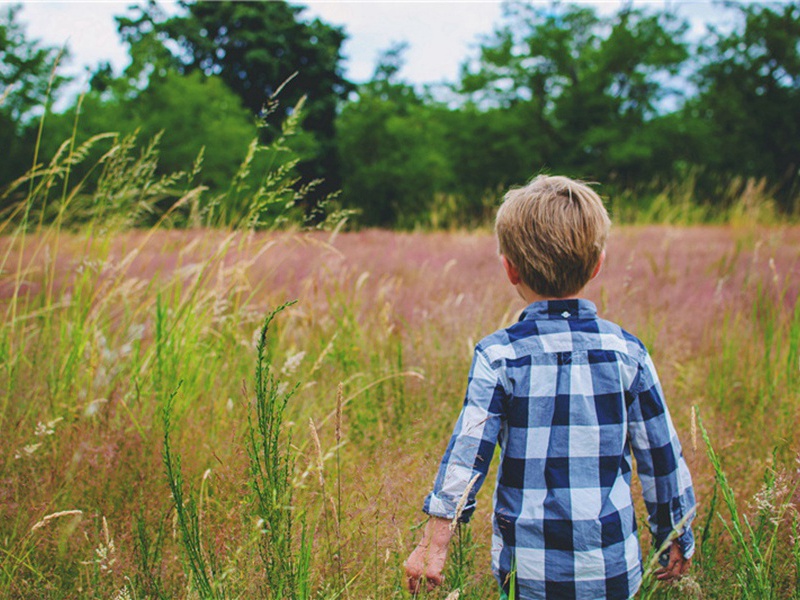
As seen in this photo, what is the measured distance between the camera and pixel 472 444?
4.43 ft

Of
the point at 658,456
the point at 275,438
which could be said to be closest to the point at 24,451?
the point at 275,438

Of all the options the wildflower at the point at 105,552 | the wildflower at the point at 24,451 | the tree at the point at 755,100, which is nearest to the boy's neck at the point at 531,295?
the wildflower at the point at 105,552

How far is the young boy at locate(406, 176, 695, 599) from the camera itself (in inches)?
53.2

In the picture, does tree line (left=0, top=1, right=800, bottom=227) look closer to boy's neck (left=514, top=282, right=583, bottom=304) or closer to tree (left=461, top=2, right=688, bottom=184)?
tree (left=461, top=2, right=688, bottom=184)

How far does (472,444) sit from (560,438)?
0.21 m

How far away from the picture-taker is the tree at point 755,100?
26.7 metres

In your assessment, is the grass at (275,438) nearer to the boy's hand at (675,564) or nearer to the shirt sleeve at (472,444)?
the boy's hand at (675,564)

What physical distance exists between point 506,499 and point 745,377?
220cm

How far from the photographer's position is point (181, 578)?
1.77m

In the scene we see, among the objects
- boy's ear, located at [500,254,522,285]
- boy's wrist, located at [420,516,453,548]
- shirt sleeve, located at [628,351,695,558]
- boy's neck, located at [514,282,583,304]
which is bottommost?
boy's wrist, located at [420,516,453,548]

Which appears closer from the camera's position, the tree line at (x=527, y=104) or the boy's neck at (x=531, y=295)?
→ the boy's neck at (x=531, y=295)

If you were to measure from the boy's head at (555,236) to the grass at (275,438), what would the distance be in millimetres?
432

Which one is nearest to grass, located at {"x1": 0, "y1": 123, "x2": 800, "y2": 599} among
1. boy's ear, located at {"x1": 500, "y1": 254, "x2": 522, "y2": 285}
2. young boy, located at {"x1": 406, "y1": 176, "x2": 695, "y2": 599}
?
young boy, located at {"x1": 406, "y1": 176, "x2": 695, "y2": 599}

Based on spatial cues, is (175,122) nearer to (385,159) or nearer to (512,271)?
(385,159)
